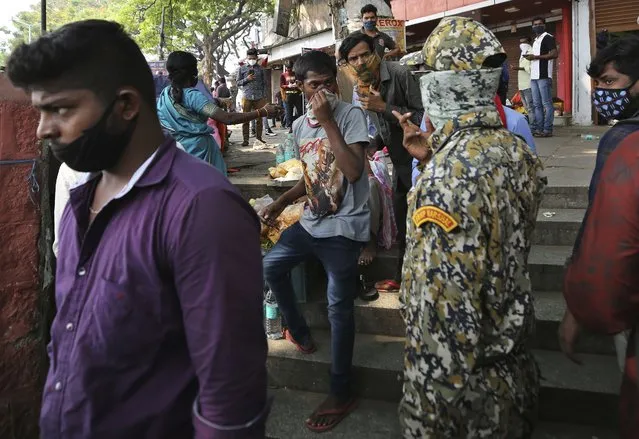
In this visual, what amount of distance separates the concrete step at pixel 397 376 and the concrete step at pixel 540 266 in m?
0.56

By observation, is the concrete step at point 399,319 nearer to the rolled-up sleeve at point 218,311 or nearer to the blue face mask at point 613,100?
the blue face mask at point 613,100

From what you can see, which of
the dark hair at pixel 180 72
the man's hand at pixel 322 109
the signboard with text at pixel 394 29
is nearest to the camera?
the man's hand at pixel 322 109

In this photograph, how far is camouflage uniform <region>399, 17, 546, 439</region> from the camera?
1613 millimetres

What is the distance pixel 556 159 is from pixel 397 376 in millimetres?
4196

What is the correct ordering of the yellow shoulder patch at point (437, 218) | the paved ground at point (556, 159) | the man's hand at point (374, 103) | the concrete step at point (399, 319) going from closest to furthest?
the yellow shoulder patch at point (437, 218) → the concrete step at point (399, 319) → the man's hand at point (374, 103) → the paved ground at point (556, 159)

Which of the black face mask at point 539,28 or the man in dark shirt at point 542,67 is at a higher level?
the black face mask at point 539,28

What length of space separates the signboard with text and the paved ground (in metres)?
2.08

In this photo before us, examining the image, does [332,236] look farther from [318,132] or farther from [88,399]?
[88,399]

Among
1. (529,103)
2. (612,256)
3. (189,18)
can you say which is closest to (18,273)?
(612,256)

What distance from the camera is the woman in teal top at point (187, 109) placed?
3.87 meters

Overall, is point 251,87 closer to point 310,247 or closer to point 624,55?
point 310,247

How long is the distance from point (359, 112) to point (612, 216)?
1.60 m

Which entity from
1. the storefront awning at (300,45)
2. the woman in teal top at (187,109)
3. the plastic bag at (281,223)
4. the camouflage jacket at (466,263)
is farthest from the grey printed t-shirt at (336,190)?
the storefront awning at (300,45)

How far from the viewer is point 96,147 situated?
1193 mm
